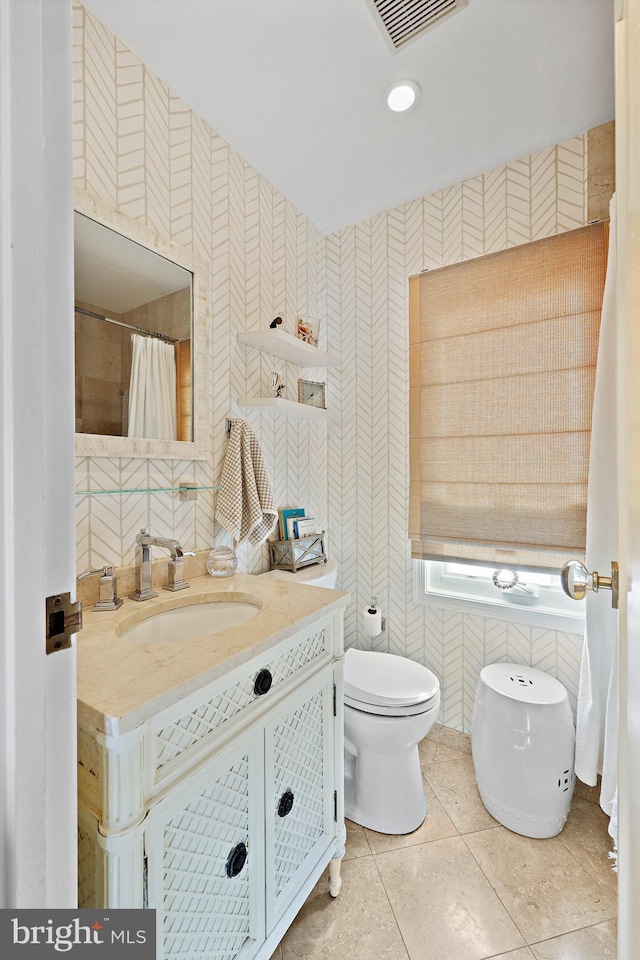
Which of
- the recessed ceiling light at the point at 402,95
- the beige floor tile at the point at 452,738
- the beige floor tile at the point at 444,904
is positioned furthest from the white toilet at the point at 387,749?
the recessed ceiling light at the point at 402,95

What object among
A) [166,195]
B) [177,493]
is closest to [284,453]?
[177,493]

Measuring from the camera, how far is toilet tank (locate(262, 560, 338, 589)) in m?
1.65

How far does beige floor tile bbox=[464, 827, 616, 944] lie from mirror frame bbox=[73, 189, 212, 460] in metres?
1.66

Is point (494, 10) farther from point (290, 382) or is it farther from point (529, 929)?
point (529, 929)

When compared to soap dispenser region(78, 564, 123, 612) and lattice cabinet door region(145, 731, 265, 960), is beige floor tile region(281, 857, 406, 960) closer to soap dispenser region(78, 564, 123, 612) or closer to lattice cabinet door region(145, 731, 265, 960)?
lattice cabinet door region(145, 731, 265, 960)

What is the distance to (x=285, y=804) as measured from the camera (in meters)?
1.00

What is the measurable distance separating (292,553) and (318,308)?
134 centimetres

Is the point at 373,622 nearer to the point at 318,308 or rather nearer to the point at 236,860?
the point at 236,860

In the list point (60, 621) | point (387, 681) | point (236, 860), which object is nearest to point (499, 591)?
point (387, 681)

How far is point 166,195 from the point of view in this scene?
1324mm

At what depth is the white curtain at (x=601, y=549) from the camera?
1317 millimetres

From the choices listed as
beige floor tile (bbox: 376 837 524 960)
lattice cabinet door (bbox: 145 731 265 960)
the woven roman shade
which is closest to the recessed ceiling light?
the woven roman shade

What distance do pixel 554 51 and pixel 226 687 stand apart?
6.67 feet

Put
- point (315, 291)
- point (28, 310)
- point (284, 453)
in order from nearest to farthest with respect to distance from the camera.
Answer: point (28, 310) < point (284, 453) < point (315, 291)
